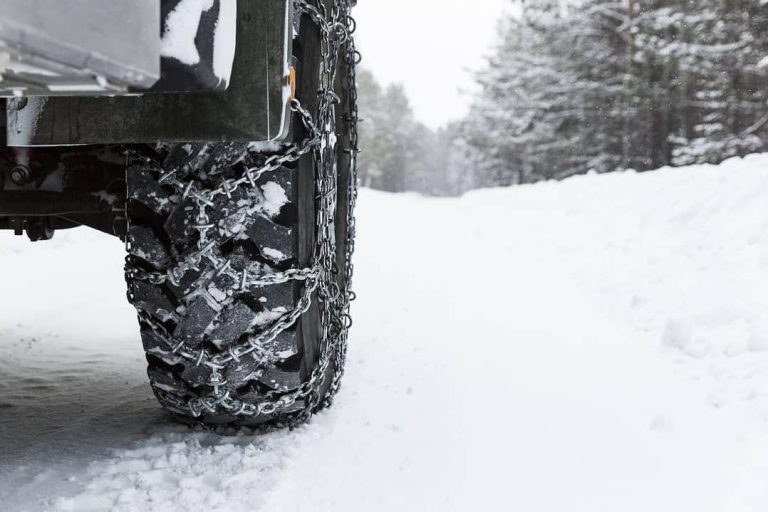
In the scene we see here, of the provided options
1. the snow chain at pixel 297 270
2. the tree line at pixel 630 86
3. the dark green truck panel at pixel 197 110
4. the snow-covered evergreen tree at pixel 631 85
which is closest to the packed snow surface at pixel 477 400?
the snow chain at pixel 297 270

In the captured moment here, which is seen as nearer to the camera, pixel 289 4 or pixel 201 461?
pixel 289 4

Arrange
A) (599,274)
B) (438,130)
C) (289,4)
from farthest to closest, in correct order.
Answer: (438,130) < (599,274) < (289,4)

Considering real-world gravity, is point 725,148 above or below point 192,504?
above

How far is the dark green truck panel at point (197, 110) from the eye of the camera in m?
1.19

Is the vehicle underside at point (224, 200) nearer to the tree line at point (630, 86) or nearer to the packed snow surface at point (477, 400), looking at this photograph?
the packed snow surface at point (477, 400)

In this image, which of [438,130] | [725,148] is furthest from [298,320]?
[438,130]

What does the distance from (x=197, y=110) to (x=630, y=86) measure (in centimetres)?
1825

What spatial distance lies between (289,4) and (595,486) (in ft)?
4.63

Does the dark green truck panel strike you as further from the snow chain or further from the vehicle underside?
the snow chain

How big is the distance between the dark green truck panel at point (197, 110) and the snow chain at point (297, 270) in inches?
13.1

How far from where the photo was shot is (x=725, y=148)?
14.8 metres

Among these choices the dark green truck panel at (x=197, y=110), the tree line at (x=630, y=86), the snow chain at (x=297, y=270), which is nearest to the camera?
the dark green truck panel at (x=197, y=110)

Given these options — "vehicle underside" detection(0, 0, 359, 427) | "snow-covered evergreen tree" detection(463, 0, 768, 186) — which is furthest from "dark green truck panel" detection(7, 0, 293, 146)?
"snow-covered evergreen tree" detection(463, 0, 768, 186)

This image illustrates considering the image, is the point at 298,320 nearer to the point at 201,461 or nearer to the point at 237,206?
the point at 237,206
